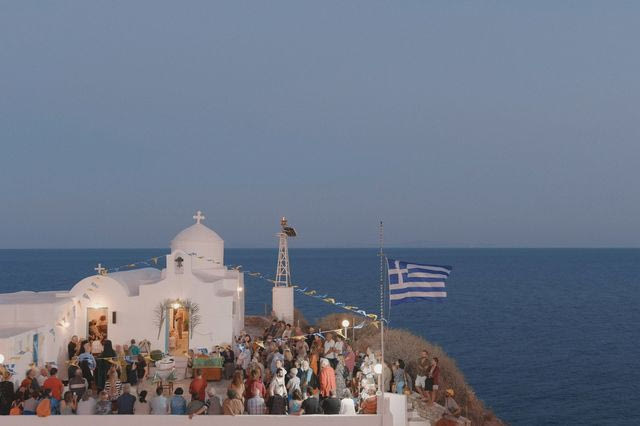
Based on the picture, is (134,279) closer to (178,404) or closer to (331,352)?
(331,352)

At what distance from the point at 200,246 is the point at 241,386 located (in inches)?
519

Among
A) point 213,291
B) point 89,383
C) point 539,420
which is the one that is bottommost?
point 539,420

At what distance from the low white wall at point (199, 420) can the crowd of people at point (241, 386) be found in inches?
5.9

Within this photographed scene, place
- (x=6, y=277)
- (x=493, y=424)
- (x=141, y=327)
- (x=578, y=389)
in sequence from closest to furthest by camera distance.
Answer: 1. (x=141, y=327)
2. (x=493, y=424)
3. (x=578, y=389)
4. (x=6, y=277)

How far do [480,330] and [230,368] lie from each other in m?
44.6

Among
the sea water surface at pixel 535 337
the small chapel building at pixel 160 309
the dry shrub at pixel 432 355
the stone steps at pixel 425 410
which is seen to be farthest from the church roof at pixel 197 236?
the sea water surface at pixel 535 337

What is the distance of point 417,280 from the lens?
49.3ft

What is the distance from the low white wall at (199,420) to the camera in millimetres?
12820

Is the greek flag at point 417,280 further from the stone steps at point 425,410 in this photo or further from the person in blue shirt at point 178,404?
the person in blue shirt at point 178,404

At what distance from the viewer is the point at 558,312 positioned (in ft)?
233

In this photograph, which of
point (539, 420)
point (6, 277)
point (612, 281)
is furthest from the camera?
point (6, 277)

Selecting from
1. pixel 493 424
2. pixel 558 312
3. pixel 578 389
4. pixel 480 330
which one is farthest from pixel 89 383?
pixel 558 312

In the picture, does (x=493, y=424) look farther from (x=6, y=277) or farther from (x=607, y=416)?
(x=6, y=277)

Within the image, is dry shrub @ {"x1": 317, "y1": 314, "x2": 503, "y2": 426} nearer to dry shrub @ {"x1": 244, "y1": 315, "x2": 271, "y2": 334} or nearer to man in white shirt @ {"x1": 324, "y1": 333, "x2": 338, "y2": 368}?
dry shrub @ {"x1": 244, "y1": 315, "x2": 271, "y2": 334}
